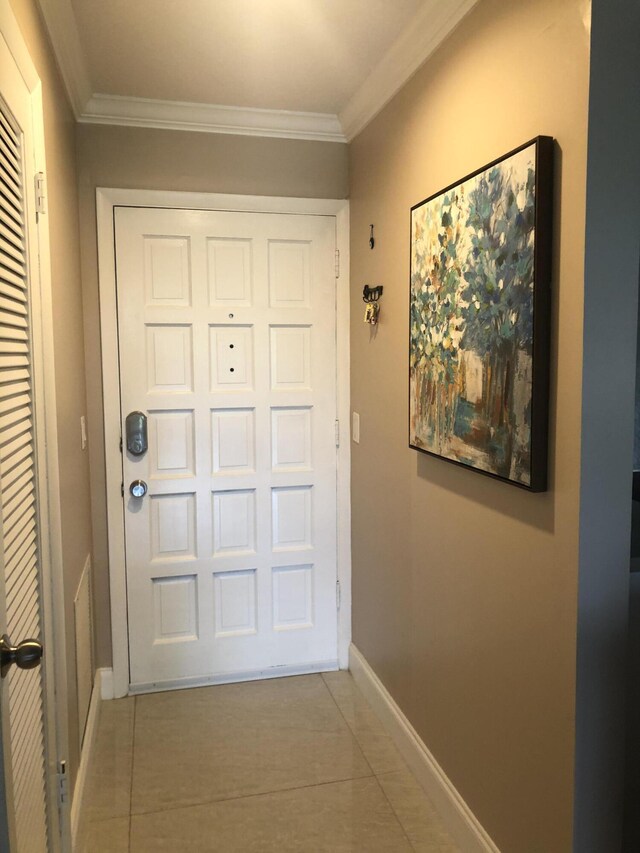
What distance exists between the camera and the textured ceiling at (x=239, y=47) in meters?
1.85

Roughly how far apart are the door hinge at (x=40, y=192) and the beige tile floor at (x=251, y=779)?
5.89 feet

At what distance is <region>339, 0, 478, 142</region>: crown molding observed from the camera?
1779 mm

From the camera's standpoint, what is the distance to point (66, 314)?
208 cm

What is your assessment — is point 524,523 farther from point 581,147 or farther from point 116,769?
point 116,769

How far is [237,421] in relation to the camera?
2.78 meters

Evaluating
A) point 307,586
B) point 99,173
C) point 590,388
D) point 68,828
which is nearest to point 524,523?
point 590,388

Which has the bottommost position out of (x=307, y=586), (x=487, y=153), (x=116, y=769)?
(x=116, y=769)

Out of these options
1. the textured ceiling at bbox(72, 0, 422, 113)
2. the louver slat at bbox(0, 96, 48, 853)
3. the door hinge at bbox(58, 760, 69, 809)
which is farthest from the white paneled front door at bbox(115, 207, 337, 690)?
the louver slat at bbox(0, 96, 48, 853)

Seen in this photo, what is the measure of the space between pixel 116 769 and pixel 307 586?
107 cm

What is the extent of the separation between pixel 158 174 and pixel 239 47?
700 mm

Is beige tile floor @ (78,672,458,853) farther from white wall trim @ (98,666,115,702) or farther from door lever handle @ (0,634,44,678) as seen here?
door lever handle @ (0,634,44,678)

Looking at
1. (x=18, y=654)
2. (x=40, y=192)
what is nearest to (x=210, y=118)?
(x=40, y=192)

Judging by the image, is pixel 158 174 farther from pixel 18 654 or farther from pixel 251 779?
pixel 251 779

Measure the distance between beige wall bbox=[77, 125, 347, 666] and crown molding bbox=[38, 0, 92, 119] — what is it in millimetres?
193
